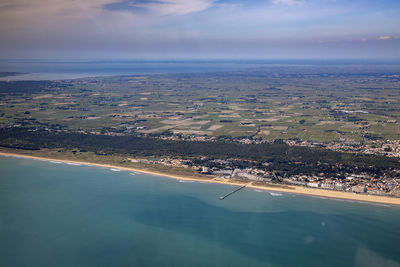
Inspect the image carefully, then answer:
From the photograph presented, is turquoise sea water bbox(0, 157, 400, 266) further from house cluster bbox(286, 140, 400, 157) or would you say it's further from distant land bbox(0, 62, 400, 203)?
house cluster bbox(286, 140, 400, 157)

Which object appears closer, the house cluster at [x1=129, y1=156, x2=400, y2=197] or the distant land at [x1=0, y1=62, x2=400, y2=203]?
the house cluster at [x1=129, y1=156, x2=400, y2=197]

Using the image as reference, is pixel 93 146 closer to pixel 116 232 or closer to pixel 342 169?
pixel 116 232

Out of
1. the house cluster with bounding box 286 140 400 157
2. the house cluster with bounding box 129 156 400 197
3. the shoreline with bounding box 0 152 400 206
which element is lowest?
the shoreline with bounding box 0 152 400 206

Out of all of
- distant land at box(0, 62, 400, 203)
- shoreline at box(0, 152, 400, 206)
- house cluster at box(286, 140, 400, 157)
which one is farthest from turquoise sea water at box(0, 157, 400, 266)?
house cluster at box(286, 140, 400, 157)

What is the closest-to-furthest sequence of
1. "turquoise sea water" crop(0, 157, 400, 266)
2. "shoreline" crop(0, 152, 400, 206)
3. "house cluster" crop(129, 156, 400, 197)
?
"turquoise sea water" crop(0, 157, 400, 266), "shoreline" crop(0, 152, 400, 206), "house cluster" crop(129, 156, 400, 197)

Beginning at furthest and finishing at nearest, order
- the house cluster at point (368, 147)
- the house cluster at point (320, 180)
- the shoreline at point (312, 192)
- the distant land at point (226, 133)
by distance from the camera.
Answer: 1. the house cluster at point (368, 147)
2. the distant land at point (226, 133)
3. the house cluster at point (320, 180)
4. the shoreline at point (312, 192)

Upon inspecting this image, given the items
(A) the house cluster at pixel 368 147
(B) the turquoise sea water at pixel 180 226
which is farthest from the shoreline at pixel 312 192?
(A) the house cluster at pixel 368 147

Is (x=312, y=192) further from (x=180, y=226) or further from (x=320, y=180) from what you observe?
(x=180, y=226)

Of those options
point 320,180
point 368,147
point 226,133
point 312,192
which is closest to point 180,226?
point 312,192

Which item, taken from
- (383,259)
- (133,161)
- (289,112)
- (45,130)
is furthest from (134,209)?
(289,112)

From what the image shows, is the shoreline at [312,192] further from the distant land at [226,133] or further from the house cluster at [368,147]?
the house cluster at [368,147]
